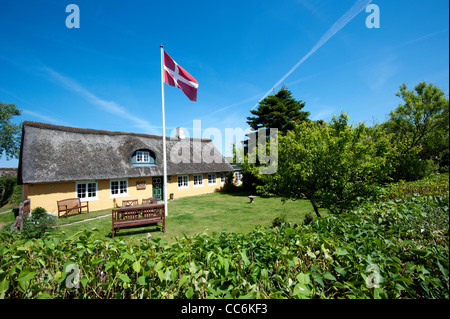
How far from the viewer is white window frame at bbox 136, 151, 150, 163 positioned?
18.8m

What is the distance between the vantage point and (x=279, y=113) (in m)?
25.7

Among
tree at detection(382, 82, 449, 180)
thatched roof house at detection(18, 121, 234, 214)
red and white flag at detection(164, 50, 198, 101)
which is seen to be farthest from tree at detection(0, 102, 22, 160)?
tree at detection(382, 82, 449, 180)

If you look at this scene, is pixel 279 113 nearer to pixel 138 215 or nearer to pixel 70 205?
pixel 138 215

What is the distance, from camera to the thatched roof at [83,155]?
45.8 ft

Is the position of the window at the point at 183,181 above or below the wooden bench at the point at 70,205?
above

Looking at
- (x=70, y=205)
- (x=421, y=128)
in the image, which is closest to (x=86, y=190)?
(x=70, y=205)

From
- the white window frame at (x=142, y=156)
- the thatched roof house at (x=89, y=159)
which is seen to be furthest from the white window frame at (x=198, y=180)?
the white window frame at (x=142, y=156)

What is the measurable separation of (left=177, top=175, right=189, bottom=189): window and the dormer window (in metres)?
3.44

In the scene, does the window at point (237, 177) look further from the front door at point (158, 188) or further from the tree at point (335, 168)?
the tree at point (335, 168)

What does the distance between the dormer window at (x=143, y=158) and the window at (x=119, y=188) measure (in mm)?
2074

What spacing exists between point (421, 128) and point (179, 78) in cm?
2498

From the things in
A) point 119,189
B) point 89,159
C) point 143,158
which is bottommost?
point 119,189

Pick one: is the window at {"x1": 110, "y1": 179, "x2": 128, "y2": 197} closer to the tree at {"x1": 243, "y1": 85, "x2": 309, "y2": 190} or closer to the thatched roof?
the thatched roof
